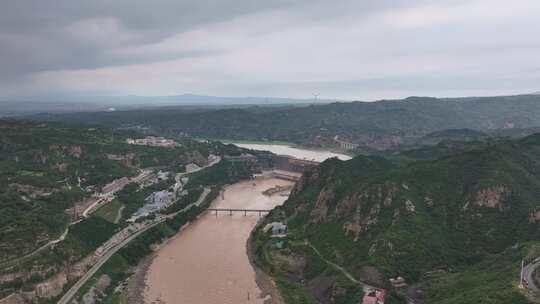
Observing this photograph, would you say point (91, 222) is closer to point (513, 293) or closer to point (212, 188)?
point (212, 188)

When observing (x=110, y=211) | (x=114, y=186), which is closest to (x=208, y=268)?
(x=110, y=211)

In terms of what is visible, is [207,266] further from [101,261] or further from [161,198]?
[161,198]

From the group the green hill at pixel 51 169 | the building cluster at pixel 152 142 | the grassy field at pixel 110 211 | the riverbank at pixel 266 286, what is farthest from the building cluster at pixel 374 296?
the building cluster at pixel 152 142

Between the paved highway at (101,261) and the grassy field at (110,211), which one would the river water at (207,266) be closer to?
the paved highway at (101,261)

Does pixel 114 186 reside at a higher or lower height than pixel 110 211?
higher

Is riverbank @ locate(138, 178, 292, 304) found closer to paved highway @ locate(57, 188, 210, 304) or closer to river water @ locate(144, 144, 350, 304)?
river water @ locate(144, 144, 350, 304)

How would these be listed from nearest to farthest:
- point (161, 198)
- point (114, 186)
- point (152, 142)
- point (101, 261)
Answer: point (101, 261)
point (161, 198)
point (114, 186)
point (152, 142)

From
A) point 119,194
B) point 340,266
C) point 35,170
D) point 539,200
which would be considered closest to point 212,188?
point 119,194
